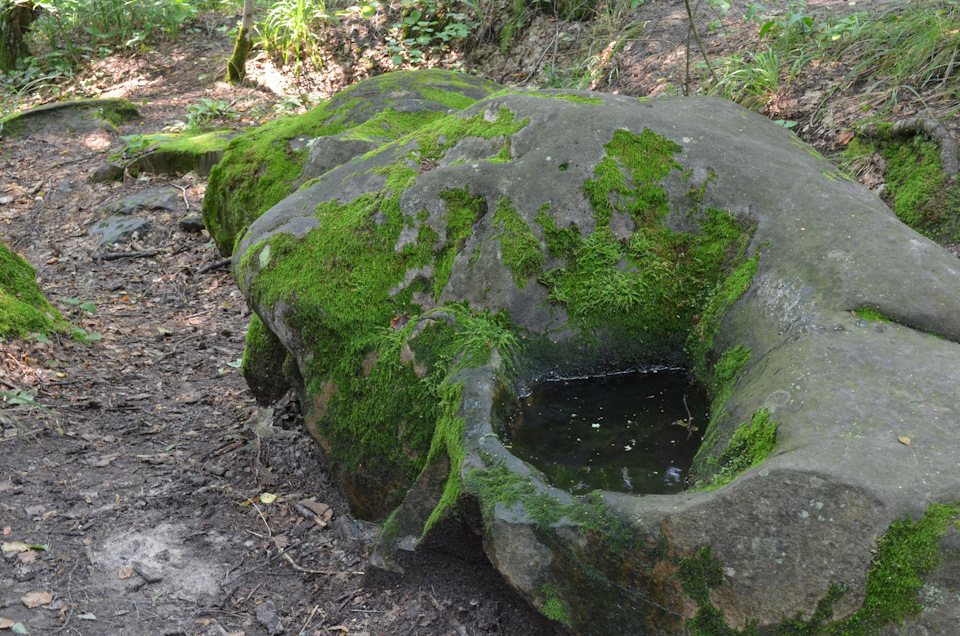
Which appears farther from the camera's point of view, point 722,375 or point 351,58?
point 351,58

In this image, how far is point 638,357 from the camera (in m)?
3.46

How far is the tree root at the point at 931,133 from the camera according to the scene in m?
4.76

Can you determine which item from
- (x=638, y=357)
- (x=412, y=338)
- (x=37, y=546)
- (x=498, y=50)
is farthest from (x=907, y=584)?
(x=498, y=50)

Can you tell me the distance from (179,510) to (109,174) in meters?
6.59

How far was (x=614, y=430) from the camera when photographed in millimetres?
3039

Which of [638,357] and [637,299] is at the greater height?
[637,299]

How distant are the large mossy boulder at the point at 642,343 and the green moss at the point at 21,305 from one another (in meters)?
1.61

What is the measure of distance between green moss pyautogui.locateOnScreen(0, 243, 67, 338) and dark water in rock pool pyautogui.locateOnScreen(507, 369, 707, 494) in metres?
3.74

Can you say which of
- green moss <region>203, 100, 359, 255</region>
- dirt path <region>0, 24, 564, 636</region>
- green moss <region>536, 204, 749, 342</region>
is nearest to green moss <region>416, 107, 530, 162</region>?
green moss <region>536, 204, 749, 342</region>

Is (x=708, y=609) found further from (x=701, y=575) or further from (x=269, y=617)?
(x=269, y=617)

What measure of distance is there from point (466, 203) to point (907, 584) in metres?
2.63

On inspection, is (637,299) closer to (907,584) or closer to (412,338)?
(412,338)

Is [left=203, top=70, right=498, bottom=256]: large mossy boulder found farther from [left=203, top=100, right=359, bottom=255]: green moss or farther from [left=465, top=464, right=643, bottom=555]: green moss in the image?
[left=465, top=464, right=643, bottom=555]: green moss

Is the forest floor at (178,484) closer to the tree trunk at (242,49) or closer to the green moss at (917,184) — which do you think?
the green moss at (917,184)
